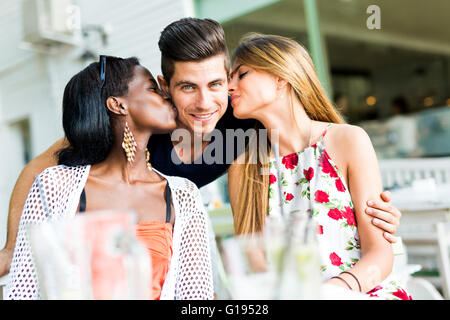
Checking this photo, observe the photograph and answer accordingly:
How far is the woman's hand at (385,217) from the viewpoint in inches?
52.4

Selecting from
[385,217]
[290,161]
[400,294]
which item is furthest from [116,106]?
[400,294]

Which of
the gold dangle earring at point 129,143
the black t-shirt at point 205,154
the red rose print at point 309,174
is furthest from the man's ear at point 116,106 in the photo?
the red rose print at point 309,174

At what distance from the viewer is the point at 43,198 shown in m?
1.21

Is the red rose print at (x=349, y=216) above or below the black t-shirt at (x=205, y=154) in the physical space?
below

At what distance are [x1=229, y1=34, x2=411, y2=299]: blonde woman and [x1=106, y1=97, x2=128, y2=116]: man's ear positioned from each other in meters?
0.38

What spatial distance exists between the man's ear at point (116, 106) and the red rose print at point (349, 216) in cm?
74

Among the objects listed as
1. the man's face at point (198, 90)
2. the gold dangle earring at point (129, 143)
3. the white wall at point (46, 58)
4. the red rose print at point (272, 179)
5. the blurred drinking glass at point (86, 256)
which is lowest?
the blurred drinking glass at point (86, 256)

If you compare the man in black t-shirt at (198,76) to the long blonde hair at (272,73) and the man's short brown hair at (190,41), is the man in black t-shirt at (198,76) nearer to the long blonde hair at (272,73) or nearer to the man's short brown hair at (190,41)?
the man's short brown hair at (190,41)

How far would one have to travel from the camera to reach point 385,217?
1335mm

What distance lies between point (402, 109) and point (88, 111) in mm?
7765

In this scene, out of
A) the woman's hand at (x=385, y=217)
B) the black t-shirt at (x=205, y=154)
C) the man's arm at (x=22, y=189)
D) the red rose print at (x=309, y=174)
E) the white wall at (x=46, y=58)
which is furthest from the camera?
the white wall at (x=46, y=58)

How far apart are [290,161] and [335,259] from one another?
379 millimetres

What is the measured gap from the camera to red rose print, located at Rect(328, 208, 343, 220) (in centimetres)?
144
